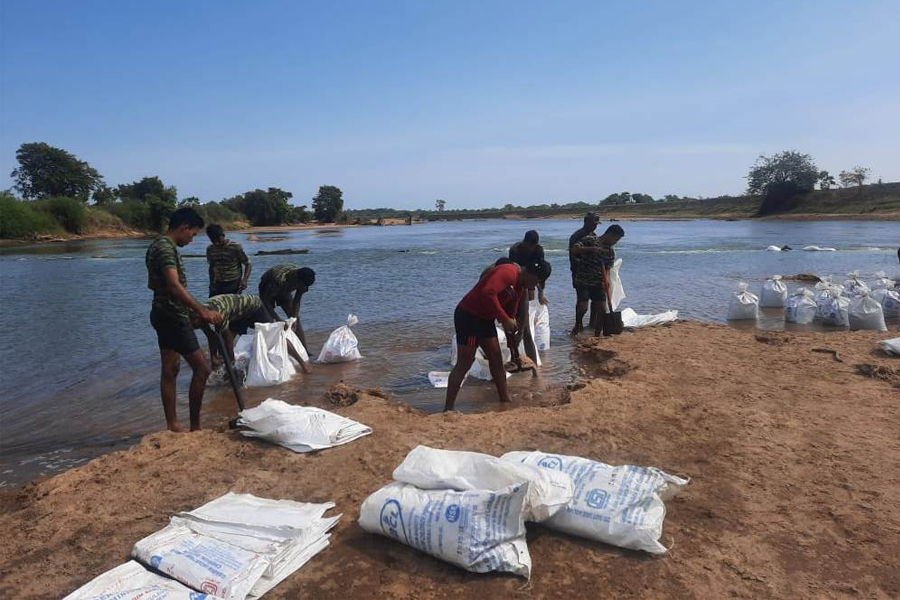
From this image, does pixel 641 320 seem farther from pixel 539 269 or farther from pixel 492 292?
pixel 492 292

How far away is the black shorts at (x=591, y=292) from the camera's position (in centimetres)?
743

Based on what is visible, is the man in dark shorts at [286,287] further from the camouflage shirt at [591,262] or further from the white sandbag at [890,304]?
the white sandbag at [890,304]

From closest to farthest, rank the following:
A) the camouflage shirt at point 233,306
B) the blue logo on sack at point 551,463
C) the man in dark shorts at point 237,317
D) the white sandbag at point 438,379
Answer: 1. the blue logo on sack at point 551,463
2. the camouflage shirt at point 233,306
3. the man in dark shorts at point 237,317
4. the white sandbag at point 438,379

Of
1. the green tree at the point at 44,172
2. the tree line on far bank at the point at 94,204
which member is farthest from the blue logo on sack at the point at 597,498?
the green tree at the point at 44,172

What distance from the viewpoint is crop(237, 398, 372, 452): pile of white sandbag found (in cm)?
354

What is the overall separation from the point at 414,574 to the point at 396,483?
1.46 ft

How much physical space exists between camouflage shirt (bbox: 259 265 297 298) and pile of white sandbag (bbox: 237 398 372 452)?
110 inches

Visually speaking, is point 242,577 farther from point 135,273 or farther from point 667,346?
point 135,273

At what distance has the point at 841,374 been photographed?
4969 mm

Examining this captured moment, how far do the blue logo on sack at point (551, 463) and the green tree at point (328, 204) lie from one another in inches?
3063

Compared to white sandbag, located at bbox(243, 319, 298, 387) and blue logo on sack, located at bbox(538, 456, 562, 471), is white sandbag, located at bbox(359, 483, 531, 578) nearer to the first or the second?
blue logo on sack, located at bbox(538, 456, 562, 471)

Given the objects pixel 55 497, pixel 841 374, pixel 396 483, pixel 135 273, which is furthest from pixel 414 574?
pixel 135 273

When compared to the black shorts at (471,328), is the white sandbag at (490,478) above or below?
below

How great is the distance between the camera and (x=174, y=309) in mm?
4133
